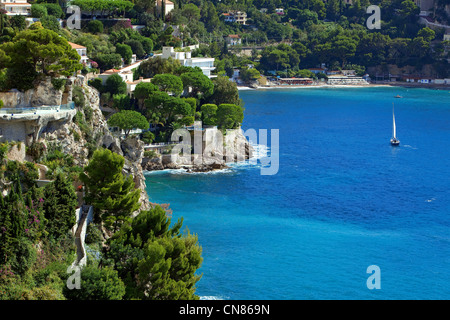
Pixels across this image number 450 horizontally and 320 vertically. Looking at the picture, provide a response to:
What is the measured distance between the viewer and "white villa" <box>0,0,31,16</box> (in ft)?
194

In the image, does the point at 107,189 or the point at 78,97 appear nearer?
the point at 107,189

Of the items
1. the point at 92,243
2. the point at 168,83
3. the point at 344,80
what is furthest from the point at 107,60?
the point at 344,80

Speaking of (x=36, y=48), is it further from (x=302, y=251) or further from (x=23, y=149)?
(x=302, y=251)

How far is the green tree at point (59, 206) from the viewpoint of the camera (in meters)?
24.3

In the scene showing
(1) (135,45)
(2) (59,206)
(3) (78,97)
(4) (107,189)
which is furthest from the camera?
(1) (135,45)

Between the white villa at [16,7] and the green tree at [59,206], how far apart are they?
1485 inches

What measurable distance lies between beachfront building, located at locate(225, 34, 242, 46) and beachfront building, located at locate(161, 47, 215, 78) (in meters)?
65.7

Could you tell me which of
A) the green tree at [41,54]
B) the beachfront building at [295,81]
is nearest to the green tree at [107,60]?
the green tree at [41,54]

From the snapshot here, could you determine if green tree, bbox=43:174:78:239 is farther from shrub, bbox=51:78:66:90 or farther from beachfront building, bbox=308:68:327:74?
beachfront building, bbox=308:68:327:74

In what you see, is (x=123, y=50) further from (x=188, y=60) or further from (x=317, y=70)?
(x=317, y=70)

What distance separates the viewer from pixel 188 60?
2781 inches

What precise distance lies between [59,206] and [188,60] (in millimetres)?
47582

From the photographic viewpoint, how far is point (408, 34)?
146 meters
